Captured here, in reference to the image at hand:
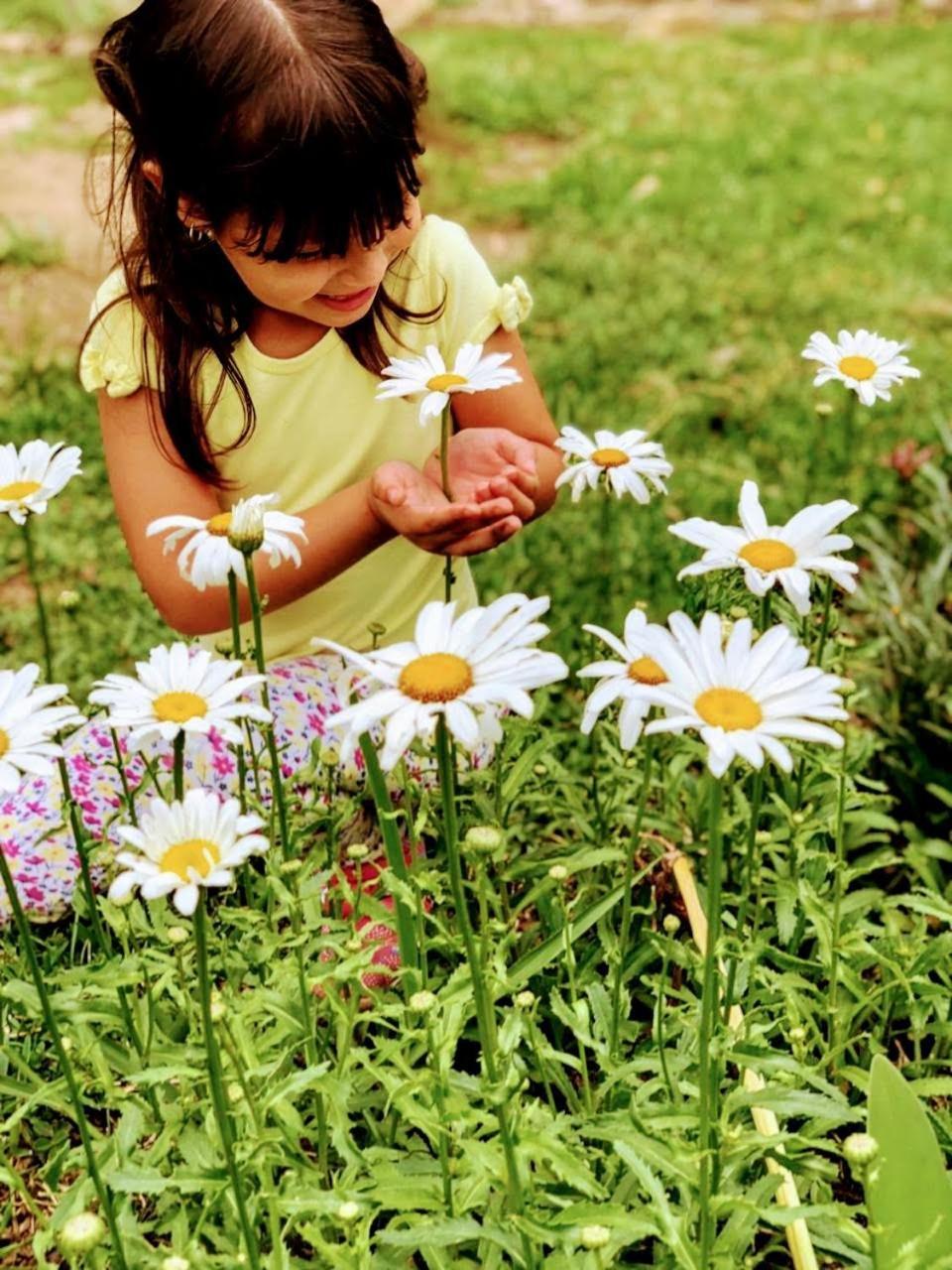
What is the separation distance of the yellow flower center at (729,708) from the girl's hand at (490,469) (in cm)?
61

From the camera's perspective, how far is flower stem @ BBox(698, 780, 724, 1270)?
1.16 m

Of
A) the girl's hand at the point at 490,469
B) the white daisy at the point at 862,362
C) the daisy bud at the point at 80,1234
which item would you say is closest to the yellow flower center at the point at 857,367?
the white daisy at the point at 862,362

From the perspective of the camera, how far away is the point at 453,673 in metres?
1.21

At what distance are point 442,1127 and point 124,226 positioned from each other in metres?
1.27

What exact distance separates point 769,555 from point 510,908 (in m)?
0.71

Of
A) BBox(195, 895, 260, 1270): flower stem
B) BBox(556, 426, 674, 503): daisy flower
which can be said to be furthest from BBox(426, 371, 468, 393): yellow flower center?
BBox(195, 895, 260, 1270): flower stem

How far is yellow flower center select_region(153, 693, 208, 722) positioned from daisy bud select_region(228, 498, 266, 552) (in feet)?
0.44

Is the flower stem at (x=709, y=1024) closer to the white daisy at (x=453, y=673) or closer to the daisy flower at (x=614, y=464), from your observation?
the white daisy at (x=453, y=673)

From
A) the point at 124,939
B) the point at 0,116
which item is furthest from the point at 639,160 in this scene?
the point at 124,939

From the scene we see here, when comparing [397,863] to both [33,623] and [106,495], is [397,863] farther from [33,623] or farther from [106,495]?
[106,495]

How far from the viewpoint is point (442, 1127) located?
4.52 feet

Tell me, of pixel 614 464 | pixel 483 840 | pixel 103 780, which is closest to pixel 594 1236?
pixel 483 840

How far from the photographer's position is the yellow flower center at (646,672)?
1354mm

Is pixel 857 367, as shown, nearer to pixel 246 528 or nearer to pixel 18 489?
pixel 246 528
